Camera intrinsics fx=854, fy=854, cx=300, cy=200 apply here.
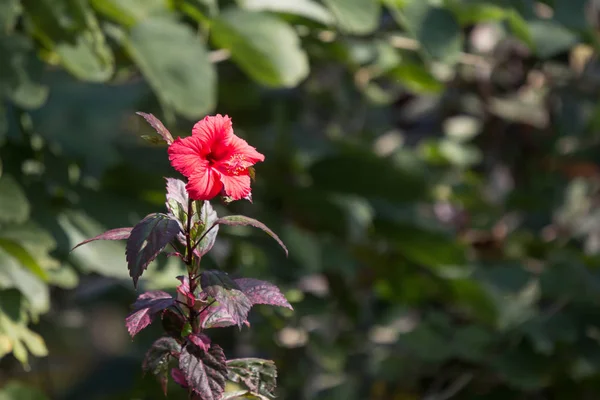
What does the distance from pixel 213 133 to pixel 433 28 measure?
0.59 metres

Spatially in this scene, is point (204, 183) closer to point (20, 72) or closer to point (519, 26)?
point (20, 72)

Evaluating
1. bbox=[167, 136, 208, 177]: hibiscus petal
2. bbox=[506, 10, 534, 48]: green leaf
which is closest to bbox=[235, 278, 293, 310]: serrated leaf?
bbox=[167, 136, 208, 177]: hibiscus petal

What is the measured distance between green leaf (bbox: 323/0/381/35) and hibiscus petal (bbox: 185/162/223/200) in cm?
51

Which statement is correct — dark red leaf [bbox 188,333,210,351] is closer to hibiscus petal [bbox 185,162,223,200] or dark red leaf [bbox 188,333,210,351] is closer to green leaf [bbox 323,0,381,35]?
hibiscus petal [bbox 185,162,223,200]

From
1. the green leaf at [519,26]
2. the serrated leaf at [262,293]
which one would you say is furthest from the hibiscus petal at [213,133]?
the green leaf at [519,26]

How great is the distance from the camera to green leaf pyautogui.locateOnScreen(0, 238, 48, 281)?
Result: 36.3 inches

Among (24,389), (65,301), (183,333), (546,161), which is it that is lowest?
(65,301)

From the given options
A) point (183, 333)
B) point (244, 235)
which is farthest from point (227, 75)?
point (183, 333)

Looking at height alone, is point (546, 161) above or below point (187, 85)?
below

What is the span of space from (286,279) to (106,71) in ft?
1.66

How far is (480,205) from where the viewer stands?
1.87 m

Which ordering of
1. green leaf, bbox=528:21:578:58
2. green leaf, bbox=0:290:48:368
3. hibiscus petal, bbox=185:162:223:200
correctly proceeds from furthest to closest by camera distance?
1. green leaf, bbox=528:21:578:58
2. green leaf, bbox=0:290:48:368
3. hibiscus petal, bbox=185:162:223:200

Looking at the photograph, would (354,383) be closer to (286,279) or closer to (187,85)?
(286,279)

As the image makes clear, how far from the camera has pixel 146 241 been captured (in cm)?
52
